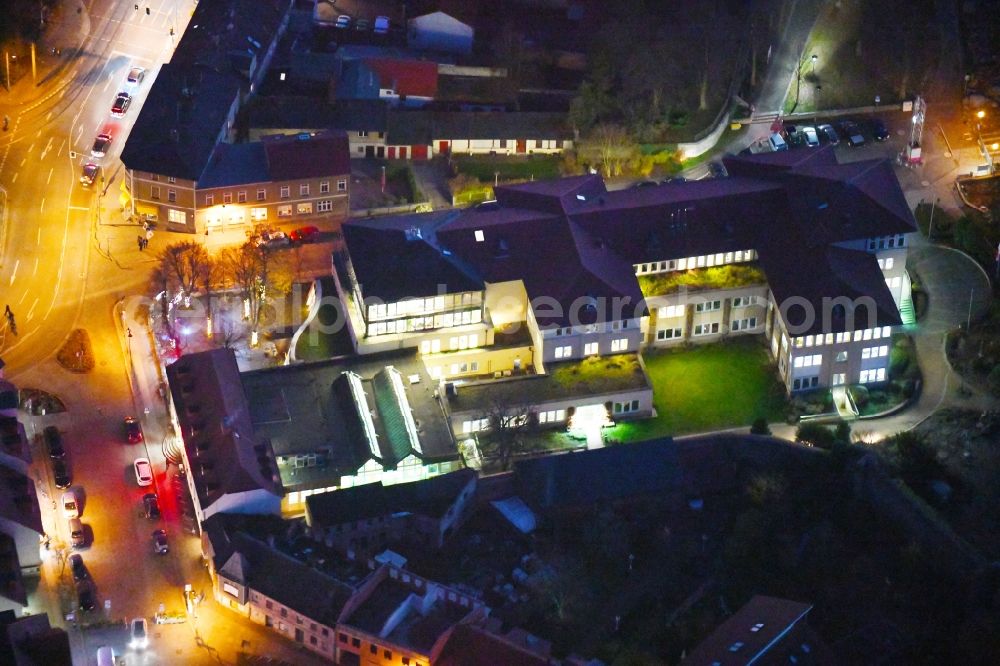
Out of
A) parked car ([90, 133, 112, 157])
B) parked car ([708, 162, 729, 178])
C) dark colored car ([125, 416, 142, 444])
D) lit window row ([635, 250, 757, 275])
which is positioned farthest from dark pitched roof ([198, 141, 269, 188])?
parked car ([708, 162, 729, 178])

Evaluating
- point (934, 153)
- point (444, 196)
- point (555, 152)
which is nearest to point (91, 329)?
point (444, 196)

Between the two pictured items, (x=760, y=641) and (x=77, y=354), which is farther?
(x=77, y=354)

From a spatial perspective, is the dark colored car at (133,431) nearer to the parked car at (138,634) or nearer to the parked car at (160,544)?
the parked car at (160,544)

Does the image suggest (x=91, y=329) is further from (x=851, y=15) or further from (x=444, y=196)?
(x=851, y=15)

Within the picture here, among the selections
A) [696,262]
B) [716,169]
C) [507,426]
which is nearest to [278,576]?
[507,426]

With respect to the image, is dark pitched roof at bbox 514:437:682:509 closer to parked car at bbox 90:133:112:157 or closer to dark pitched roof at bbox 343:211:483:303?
dark pitched roof at bbox 343:211:483:303

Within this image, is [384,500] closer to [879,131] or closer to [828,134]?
[828,134]
